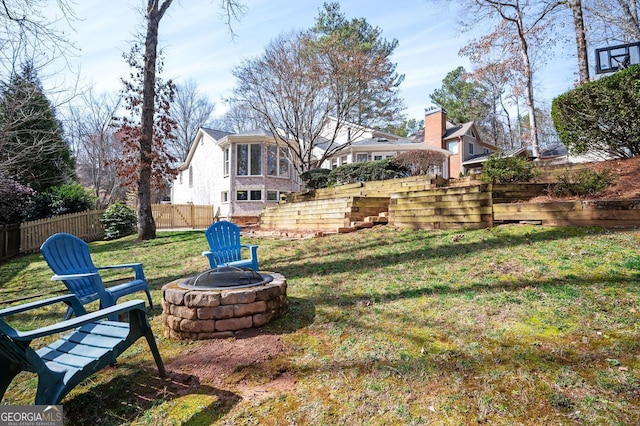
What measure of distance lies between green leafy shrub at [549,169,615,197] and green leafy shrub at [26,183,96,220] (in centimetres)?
1614

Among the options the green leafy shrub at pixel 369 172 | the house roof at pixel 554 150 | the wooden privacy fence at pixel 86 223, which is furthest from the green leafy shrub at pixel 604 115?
the house roof at pixel 554 150

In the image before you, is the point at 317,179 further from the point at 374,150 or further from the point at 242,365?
the point at 242,365

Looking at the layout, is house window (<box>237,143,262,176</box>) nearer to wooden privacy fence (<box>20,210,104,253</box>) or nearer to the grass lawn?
wooden privacy fence (<box>20,210,104,253</box>)

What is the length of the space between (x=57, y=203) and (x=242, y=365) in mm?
14616

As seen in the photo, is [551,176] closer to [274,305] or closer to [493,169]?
[493,169]

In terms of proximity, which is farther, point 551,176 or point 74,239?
point 551,176

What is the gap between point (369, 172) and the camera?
1284 centimetres

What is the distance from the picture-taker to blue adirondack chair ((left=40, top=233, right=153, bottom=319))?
3.43 meters

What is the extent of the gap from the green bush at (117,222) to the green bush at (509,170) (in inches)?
518

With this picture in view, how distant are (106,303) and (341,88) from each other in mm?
16006

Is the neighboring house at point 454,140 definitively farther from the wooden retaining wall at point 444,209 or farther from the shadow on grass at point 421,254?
the shadow on grass at point 421,254

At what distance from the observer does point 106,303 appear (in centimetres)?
346

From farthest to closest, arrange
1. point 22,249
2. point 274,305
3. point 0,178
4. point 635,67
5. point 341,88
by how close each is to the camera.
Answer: point 341,88 → point 22,249 → point 0,178 → point 635,67 → point 274,305

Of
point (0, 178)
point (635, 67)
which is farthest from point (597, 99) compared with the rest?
point (0, 178)
